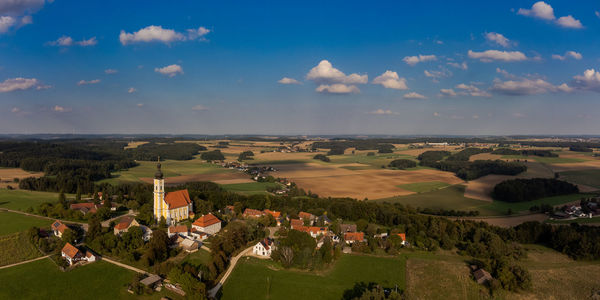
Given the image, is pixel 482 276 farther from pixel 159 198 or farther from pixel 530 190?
pixel 530 190

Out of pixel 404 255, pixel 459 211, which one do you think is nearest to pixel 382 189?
pixel 459 211

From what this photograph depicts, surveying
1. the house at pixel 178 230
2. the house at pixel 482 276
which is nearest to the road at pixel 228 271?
the house at pixel 178 230

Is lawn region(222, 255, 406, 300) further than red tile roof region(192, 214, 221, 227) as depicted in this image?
No

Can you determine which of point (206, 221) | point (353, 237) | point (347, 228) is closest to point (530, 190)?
point (347, 228)

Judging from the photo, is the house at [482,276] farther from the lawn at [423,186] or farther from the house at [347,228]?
the lawn at [423,186]

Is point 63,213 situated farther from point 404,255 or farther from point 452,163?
point 452,163

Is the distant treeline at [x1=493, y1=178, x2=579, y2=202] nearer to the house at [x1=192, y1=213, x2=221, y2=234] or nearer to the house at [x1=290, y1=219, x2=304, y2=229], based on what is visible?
the house at [x1=290, y1=219, x2=304, y2=229]

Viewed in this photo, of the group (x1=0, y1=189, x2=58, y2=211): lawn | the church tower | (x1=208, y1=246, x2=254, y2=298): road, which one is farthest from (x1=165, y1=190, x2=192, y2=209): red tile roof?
(x1=0, y1=189, x2=58, y2=211): lawn
